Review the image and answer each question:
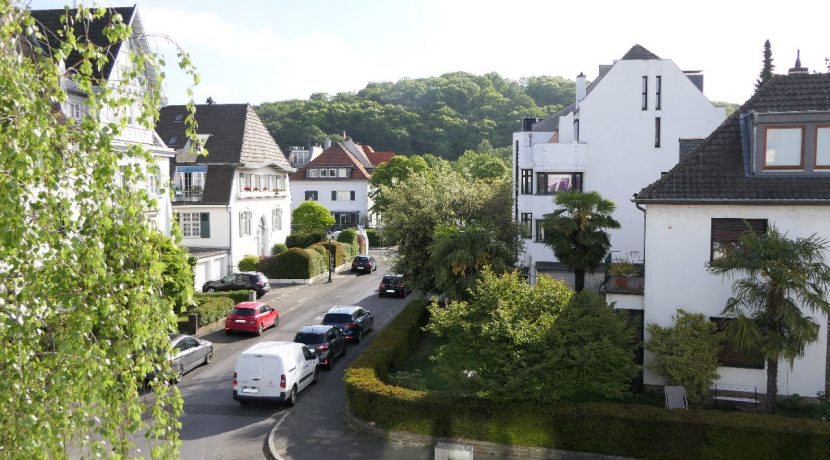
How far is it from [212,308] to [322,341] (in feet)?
28.4

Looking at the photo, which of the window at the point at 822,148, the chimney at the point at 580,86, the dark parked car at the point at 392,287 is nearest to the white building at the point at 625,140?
the chimney at the point at 580,86

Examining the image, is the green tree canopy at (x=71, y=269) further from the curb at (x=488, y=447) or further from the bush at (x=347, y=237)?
the bush at (x=347, y=237)

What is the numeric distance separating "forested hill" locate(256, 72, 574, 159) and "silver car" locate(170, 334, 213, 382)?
298 ft

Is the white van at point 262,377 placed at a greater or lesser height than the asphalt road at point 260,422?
greater

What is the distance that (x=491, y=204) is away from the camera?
3328cm

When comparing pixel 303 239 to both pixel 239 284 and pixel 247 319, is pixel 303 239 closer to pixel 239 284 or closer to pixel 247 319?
pixel 239 284

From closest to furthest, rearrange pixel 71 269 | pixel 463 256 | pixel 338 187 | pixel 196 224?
pixel 71 269, pixel 463 256, pixel 196 224, pixel 338 187

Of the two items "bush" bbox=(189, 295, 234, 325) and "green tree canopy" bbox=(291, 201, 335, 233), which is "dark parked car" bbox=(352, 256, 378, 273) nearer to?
"green tree canopy" bbox=(291, 201, 335, 233)

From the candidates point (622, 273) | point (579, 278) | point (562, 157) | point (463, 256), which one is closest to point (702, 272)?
point (622, 273)

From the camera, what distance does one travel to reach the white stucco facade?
19719mm

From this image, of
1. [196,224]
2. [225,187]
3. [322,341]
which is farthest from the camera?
[225,187]

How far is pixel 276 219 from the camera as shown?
54.1 metres

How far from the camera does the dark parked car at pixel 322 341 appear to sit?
25469 mm

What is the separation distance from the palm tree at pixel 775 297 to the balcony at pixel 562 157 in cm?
1678
